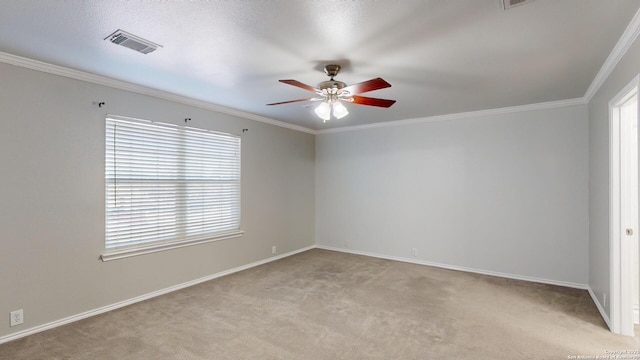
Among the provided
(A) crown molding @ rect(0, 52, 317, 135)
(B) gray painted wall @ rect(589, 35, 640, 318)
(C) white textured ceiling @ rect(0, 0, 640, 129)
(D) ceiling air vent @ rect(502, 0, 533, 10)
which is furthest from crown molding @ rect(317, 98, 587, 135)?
(D) ceiling air vent @ rect(502, 0, 533, 10)

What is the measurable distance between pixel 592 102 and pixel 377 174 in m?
3.13

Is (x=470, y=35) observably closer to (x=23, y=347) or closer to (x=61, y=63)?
(x=61, y=63)

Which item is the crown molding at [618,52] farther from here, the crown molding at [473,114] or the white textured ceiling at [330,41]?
the crown molding at [473,114]

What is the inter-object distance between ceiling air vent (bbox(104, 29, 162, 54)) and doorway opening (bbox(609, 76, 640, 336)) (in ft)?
13.2

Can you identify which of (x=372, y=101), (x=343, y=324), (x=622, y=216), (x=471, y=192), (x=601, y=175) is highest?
(x=372, y=101)

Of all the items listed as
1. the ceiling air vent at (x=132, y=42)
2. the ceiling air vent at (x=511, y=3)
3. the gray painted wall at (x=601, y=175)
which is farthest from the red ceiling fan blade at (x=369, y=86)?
the gray painted wall at (x=601, y=175)

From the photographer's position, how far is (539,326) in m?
2.97

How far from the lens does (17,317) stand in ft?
8.94

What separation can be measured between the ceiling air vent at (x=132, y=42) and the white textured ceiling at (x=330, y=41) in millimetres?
61

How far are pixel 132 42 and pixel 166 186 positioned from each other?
1.98 metres

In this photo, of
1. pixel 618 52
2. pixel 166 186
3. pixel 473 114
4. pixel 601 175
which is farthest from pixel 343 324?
pixel 473 114

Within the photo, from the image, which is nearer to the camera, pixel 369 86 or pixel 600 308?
pixel 369 86

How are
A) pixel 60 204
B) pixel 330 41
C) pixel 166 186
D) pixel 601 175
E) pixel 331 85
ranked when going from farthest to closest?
pixel 166 186 → pixel 601 175 → pixel 60 204 → pixel 331 85 → pixel 330 41

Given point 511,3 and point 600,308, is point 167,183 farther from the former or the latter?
point 600,308
